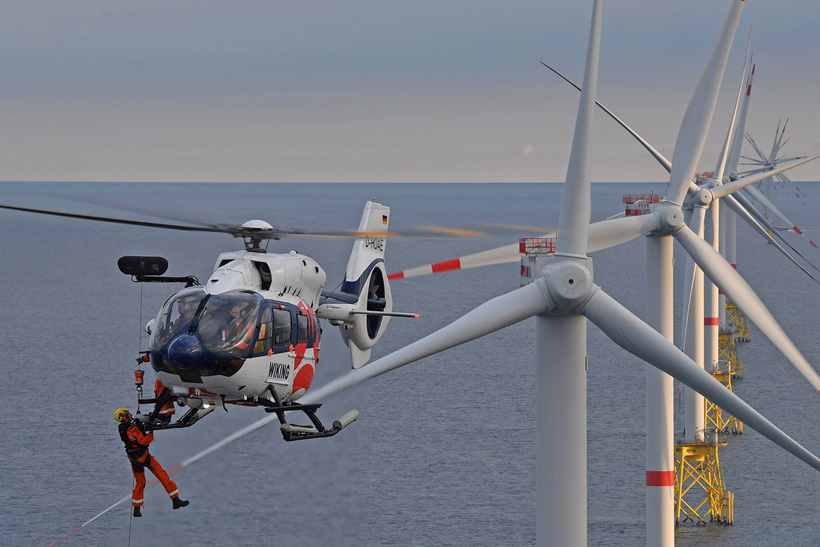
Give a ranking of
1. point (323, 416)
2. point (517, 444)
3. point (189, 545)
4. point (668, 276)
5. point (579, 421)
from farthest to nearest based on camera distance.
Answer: point (517, 444) → point (189, 545) → point (323, 416) → point (668, 276) → point (579, 421)

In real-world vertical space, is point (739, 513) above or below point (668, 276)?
below

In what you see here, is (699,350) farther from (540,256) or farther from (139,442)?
(139,442)

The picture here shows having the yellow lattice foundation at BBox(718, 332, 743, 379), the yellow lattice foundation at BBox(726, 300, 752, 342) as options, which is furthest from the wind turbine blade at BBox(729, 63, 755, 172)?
the yellow lattice foundation at BBox(726, 300, 752, 342)

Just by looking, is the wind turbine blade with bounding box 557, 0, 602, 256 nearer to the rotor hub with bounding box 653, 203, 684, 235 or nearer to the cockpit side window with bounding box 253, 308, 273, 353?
the cockpit side window with bounding box 253, 308, 273, 353

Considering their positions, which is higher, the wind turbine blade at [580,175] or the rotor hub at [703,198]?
the rotor hub at [703,198]

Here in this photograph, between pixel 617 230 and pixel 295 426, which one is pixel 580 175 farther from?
pixel 617 230

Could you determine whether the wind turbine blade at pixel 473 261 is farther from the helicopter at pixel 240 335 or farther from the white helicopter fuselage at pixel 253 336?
the white helicopter fuselage at pixel 253 336

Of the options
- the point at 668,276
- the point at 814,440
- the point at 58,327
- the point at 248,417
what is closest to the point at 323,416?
the point at 668,276

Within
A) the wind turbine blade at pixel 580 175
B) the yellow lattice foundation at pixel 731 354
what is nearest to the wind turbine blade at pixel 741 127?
the yellow lattice foundation at pixel 731 354
